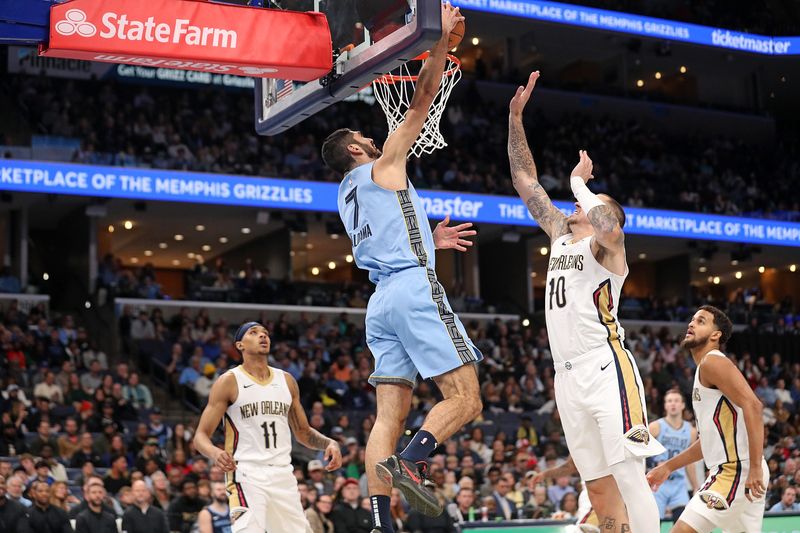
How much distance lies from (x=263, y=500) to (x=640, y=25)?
2417 centimetres

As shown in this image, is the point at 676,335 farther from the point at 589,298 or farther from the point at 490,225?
the point at 589,298

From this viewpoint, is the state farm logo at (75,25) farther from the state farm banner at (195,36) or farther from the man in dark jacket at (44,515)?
the man in dark jacket at (44,515)

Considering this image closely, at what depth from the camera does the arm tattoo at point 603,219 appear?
6.49 meters

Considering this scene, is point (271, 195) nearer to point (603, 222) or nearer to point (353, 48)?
point (353, 48)

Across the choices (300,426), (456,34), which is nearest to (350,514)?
(300,426)

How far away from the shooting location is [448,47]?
6535 mm

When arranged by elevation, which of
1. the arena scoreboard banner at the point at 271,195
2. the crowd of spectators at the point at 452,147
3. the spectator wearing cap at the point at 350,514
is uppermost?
the crowd of spectators at the point at 452,147

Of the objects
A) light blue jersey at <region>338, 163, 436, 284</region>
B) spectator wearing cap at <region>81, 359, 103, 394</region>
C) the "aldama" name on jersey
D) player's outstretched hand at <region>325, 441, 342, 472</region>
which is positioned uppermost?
light blue jersey at <region>338, 163, 436, 284</region>

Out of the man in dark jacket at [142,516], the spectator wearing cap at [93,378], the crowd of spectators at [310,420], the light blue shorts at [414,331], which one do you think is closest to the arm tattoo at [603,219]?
the light blue shorts at [414,331]

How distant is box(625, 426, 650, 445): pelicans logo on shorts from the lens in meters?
6.36

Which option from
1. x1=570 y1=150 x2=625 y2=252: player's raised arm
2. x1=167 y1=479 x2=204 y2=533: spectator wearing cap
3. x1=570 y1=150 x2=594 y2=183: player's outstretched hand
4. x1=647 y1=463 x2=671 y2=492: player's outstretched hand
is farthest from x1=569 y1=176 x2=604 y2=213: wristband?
x1=167 y1=479 x2=204 y2=533: spectator wearing cap

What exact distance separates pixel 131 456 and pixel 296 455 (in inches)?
98.6

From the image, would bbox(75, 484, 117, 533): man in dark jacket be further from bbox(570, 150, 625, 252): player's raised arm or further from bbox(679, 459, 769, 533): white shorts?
bbox(570, 150, 625, 252): player's raised arm

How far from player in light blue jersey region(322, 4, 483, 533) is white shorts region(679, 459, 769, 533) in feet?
6.72
